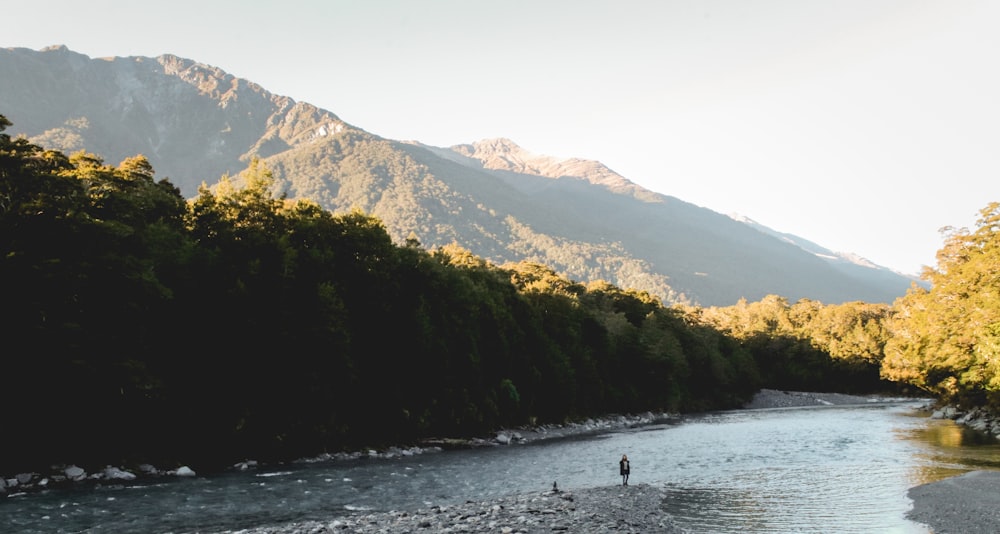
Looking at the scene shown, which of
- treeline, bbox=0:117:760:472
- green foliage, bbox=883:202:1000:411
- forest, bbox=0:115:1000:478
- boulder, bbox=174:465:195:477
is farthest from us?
green foliage, bbox=883:202:1000:411

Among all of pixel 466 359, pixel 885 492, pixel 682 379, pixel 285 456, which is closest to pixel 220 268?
pixel 285 456

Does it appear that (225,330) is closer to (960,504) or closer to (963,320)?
(960,504)

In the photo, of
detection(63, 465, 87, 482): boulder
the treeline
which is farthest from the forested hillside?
detection(63, 465, 87, 482): boulder

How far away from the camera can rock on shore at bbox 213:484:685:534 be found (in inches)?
848

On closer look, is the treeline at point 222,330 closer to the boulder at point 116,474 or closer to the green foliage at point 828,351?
the boulder at point 116,474

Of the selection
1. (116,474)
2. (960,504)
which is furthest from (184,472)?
(960,504)

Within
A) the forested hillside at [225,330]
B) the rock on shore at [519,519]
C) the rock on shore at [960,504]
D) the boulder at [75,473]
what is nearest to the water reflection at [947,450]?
the rock on shore at [960,504]

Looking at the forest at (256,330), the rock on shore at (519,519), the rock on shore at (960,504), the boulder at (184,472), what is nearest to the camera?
the rock on shore at (519,519)

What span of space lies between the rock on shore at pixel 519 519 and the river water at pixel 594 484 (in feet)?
5.01

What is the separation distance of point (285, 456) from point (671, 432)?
147 feet

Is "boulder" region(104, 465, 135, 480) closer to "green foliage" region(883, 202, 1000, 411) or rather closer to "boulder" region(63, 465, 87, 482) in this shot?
"boulder" region(63, 465, 87, 482)

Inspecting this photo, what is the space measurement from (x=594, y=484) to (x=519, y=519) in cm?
1346

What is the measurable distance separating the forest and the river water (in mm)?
5721

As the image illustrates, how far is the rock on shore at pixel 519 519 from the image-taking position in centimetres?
2155
